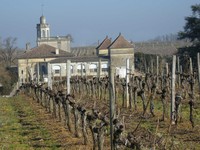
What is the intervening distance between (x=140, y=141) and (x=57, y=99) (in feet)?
37.7

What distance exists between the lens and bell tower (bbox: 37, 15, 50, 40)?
10680 cm

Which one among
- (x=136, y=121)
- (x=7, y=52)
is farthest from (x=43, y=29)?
(x=136, y=121)

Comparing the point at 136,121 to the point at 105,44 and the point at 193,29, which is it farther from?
the point at 105,44

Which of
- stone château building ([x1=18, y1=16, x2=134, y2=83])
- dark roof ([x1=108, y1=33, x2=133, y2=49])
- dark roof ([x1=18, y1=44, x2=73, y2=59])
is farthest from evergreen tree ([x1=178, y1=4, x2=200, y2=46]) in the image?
dark roof ([x1=18, y1=44, x2=73, y2=59])

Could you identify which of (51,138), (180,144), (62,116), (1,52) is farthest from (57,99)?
(1,52)

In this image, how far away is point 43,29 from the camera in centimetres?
10700

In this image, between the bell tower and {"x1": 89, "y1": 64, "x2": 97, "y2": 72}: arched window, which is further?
the bell tower

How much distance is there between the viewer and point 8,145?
15422mm

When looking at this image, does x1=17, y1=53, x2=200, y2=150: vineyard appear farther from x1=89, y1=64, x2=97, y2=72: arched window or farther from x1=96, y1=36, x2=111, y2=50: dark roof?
x1=96, y1=36, x2=111, y2=50: dark roof

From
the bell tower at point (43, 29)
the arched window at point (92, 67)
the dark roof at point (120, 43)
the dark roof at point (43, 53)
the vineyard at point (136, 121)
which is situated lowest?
the vineyard at point (136, 121)

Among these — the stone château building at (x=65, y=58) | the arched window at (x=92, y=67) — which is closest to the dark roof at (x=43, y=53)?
the stone château building at (x=65, y=58)

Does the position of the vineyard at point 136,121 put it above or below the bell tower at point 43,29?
below

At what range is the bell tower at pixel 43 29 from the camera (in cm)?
10680

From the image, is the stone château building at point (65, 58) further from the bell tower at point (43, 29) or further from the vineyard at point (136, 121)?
the vineyard at point (136, 121)
